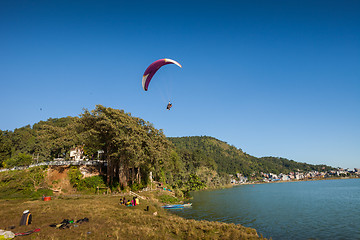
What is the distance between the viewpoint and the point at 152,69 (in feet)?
76.2

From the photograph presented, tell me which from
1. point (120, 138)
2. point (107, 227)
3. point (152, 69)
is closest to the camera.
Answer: point (107, 227)

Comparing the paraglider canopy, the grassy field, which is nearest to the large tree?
the paraglider canopy

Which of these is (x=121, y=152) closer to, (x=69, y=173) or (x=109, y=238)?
(x=69, y=173)

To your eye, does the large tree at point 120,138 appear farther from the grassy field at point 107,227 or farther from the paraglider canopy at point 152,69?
the grassy field at point 107,227

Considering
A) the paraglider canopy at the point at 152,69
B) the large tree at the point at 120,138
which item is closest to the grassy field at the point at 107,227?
the large tree at the point at 120,138

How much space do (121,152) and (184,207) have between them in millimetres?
14446

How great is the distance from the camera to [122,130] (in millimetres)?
30781

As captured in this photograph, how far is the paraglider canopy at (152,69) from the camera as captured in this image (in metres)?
21.2

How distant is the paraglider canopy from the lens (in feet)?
69.5

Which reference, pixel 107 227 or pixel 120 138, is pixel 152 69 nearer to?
pixel 120 138

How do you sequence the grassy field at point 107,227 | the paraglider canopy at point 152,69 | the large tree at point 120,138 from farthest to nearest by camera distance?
the large tree at point 120,138 < the paraglider canopy at point 152,69 < the grassy field at point 107,227

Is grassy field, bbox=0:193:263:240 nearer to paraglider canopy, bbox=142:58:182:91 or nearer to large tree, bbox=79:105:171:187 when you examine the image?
large tree, bbox=79:105:171:187

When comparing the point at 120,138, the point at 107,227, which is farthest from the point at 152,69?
the point at 107,227

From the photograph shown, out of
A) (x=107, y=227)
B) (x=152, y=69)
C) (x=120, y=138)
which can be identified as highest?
(x=152, y=69)
